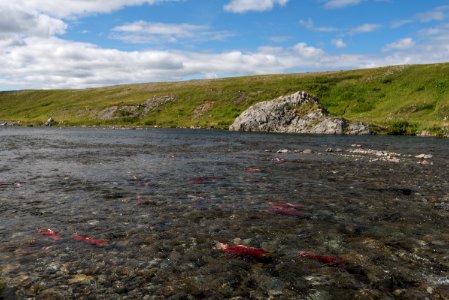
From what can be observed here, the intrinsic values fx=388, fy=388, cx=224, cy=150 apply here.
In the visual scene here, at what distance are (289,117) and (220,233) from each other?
60.7m

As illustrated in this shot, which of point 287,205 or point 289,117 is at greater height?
point 289,117

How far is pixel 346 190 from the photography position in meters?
18.9

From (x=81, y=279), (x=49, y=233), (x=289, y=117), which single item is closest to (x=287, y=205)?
(x=49, y=233)

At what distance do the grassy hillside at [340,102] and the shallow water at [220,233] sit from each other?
4724 cm

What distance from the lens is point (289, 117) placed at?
7119cm

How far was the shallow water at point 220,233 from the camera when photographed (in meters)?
8.75

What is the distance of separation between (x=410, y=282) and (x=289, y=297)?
296cm

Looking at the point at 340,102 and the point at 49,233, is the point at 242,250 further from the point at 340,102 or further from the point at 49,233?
the point at 340,102

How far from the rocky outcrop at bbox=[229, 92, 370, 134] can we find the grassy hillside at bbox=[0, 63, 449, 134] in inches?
284

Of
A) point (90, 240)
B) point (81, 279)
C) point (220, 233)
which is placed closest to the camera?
point (81, 279)

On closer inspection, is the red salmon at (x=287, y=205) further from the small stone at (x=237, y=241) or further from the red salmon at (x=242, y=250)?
the red salmon at (x=242, y=250)

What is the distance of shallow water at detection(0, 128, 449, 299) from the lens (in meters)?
8.75

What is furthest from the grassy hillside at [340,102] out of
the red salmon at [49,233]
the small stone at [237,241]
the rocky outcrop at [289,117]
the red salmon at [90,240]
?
the red salmon at [49,233]

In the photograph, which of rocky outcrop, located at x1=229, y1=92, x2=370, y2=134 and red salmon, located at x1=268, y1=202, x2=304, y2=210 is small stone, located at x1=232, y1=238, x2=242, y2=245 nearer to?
red salmon, located at x1=268, y1=202, x2=304, y2=210
